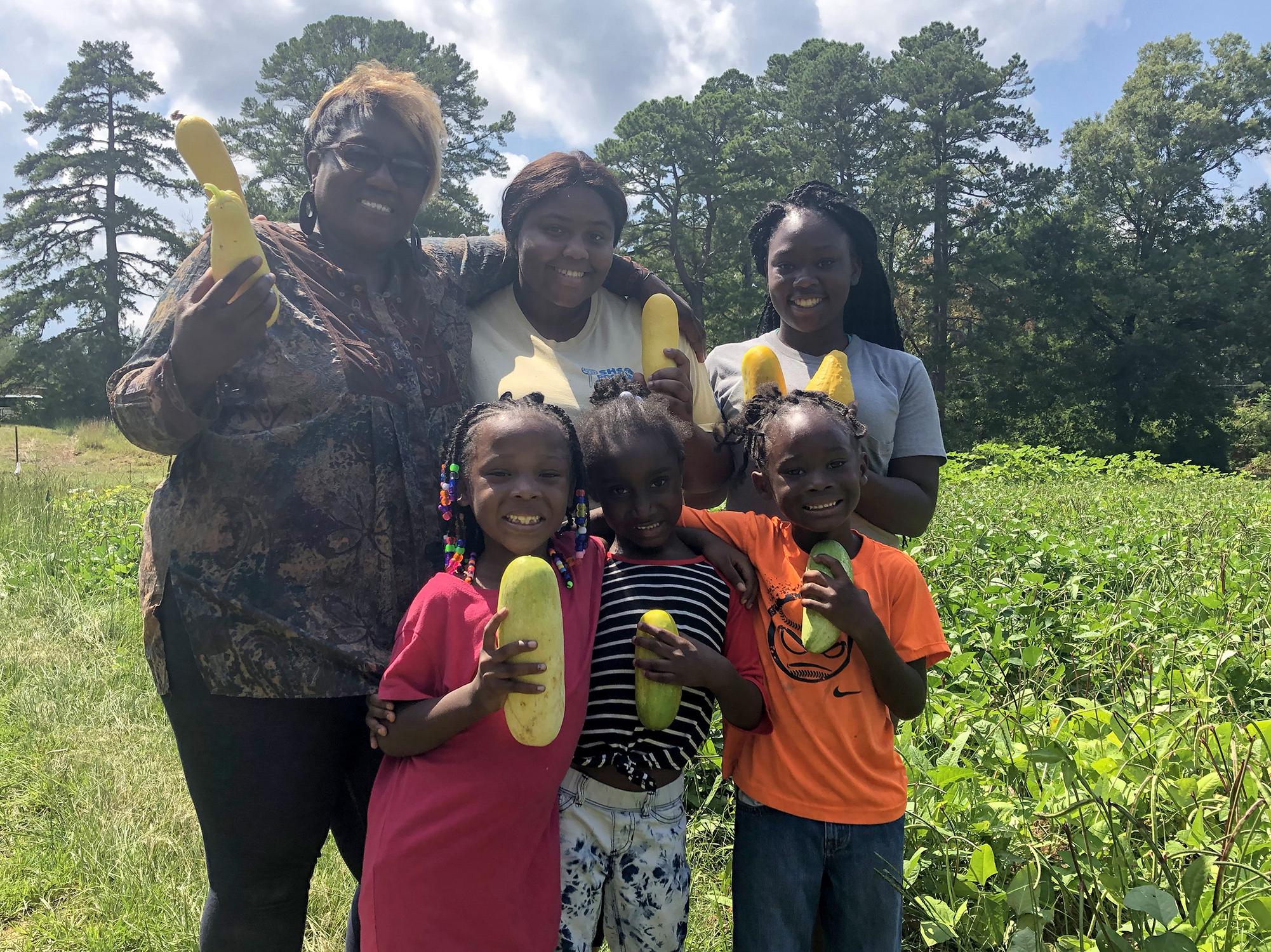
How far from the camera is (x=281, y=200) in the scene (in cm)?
2859

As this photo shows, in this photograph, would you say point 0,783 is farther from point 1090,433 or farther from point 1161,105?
point 1161,105

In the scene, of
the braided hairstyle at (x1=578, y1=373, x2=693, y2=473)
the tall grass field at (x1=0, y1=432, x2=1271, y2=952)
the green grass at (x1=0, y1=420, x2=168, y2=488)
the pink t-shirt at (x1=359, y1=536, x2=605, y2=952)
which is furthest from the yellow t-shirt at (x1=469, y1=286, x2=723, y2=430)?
the green grass at (x1=0, y1=420, x2=168, y2=488)

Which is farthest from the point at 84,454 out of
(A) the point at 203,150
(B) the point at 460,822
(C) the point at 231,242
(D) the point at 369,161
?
(B) the point at 460,822

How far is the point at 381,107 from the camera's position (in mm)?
2020

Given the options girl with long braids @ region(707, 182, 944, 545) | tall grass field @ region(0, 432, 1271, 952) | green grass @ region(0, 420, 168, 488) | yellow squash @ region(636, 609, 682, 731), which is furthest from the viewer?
green grass @ region(0, 420, 168, 488)

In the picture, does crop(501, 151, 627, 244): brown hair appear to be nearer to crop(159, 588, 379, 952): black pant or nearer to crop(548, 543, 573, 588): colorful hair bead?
crop(548, 543, 573, 588): colorful hair bead

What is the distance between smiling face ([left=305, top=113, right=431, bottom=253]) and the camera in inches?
79.4

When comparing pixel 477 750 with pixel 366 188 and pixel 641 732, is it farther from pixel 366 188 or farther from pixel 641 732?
pixel 366 188

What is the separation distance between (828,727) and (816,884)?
359 millimetres

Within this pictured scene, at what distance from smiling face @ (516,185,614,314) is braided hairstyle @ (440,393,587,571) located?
19.1 inches

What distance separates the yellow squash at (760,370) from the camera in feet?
7.23

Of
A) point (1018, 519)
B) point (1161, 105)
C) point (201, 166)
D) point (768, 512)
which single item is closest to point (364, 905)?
point (768, 512)

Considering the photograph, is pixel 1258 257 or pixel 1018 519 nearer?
pixel 1018 519

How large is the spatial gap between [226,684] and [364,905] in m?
0.57
